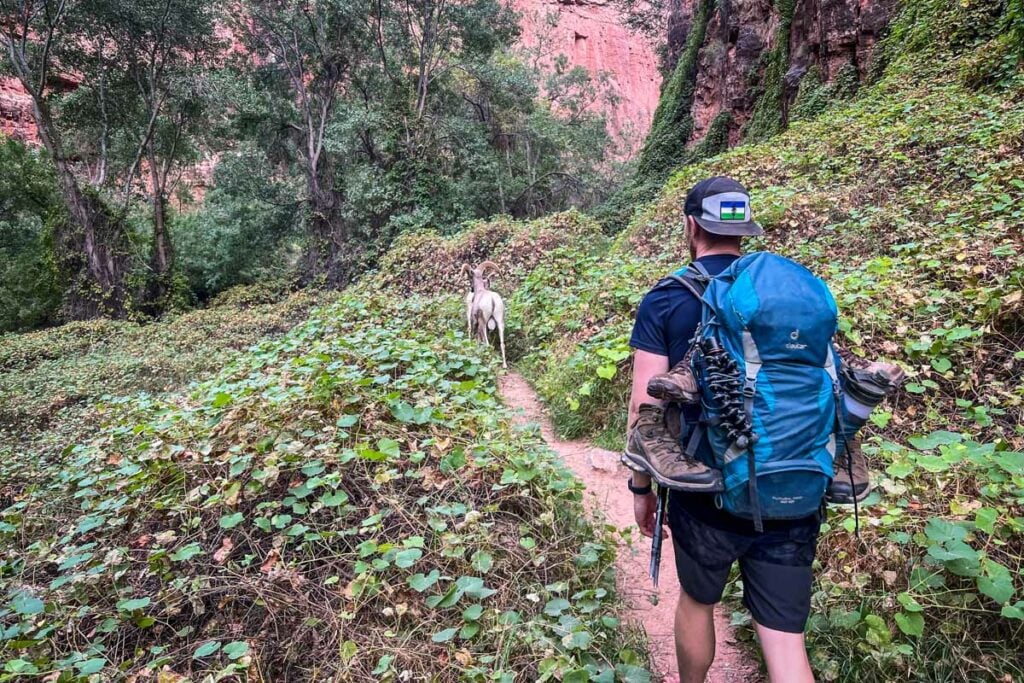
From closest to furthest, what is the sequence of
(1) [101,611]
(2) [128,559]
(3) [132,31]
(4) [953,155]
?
(1) [101,611]
(2) [128,559]
(4) [953,155]
(3) [132,31]

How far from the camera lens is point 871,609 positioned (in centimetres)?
251

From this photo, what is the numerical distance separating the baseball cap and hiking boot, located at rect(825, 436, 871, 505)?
2.53ft

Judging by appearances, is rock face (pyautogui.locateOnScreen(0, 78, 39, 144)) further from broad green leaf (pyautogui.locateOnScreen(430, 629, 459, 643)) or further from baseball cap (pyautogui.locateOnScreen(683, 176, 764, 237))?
baseball cap (pyautogui.locateOnScreen(683, 176, 764, 237))

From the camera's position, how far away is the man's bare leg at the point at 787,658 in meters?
1.80

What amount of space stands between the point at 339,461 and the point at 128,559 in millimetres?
1134

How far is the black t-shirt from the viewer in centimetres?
184

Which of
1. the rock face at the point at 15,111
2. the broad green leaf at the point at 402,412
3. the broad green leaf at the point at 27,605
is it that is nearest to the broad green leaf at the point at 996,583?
the broad green leaf at the point at 402,412

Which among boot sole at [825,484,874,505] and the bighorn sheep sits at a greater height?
boot sole at [825,484,874,505]

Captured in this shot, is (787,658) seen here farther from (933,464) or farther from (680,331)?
(933,464)

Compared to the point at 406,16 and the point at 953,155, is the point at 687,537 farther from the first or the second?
the point at 406,16

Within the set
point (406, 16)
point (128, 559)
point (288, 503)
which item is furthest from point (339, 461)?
point (406, 16)

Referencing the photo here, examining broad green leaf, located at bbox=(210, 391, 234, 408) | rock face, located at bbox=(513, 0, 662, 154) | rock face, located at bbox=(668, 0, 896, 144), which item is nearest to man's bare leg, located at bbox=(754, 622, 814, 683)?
broad green leaf, located at bbox=(210, 391, 234, 408)

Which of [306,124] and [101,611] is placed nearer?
[101,611]

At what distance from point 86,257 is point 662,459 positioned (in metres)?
20.7
